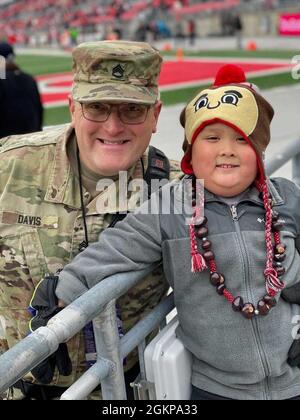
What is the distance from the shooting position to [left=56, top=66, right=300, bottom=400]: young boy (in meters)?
1.83

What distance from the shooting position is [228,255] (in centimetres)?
184

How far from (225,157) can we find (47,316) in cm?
68

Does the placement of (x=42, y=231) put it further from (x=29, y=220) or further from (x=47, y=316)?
(x=47, y=316)

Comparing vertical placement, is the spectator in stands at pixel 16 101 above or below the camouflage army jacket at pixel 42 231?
below

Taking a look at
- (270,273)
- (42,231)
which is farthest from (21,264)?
(270,273)

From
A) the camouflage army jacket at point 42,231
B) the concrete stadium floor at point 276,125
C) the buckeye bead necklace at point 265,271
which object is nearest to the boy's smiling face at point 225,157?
the buckeye bead necklace at point 265,271

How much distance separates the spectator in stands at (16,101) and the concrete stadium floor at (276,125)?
5.92 feet

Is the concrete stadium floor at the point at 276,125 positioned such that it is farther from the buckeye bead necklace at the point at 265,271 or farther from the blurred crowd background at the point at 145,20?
the blurred crowd background at the point at 145,20

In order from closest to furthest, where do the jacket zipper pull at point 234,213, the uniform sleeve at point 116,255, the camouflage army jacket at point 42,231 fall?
1. the uniform sleeve at point 116,255
2. the jacket zipper pull at point 234,213
3. the camouflage army jacket at point 42,231

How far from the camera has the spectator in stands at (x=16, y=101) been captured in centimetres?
570


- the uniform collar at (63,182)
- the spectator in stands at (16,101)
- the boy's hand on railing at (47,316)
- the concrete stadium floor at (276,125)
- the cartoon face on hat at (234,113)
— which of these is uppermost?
the cartoon face on hat at (234,113)

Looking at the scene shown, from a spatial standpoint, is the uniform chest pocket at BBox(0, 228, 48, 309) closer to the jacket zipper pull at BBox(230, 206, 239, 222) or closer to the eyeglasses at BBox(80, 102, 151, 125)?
the eyeglasses at BBox(80, 102, 151, 125)

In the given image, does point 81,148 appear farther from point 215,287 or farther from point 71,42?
point 71,42

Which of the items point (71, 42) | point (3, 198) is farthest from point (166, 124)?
point (71, 42)
